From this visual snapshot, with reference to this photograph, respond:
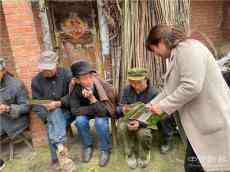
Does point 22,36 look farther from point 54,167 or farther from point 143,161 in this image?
point 143,161

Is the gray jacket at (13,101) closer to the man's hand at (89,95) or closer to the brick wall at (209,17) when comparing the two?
the man's hand at (89,95)

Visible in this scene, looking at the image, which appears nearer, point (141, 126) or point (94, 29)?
point (141, 126)

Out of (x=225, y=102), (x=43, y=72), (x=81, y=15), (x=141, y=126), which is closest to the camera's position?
(x=225, y=102)

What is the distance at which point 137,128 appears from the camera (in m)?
3.72

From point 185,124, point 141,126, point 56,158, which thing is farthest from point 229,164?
point 56,158

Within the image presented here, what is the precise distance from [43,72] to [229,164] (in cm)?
253

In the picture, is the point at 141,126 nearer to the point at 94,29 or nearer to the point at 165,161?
the point at 165,161

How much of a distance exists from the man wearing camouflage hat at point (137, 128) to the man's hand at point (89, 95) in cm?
36

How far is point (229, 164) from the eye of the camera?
2477mm

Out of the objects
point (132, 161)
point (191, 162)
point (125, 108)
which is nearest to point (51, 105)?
point (125, 108)

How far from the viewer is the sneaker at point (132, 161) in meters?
3.89

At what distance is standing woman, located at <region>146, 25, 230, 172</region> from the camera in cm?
228

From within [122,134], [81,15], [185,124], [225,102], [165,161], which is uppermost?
[81,15]

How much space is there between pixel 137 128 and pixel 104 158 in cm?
68
